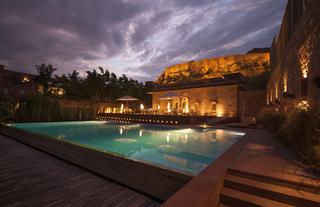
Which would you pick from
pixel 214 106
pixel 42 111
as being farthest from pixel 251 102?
pixel 42 111

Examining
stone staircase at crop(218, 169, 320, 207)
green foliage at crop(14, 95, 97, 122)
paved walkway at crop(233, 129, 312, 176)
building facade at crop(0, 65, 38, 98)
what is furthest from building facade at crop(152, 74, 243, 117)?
building facade at crop(0, 65, 38, 98)

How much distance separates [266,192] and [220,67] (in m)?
45.5

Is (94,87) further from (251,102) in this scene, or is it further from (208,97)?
(251,102)

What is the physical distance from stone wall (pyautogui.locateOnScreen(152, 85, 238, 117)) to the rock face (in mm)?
23917

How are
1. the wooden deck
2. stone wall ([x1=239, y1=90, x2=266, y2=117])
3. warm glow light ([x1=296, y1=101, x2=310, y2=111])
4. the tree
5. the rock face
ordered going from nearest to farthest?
the wooden deck < warm glow light ([x1=296, y1=101, x2=310, y2=111]) < stone wall ([x1=239, y1=90, x2=266, y2=117]) < the tree < the rock face

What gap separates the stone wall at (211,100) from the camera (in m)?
15.4

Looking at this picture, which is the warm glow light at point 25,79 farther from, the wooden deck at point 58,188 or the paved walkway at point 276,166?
the paved walkway at point 276,166

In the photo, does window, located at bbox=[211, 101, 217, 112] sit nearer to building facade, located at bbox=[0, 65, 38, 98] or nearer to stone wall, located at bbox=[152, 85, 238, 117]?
stone wall, located at bbox=[152, 85, 238, 117]

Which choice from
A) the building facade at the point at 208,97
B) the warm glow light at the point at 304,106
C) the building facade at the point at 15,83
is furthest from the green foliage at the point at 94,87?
the warm glow light at the point at 304,106

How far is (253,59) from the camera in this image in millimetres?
39438

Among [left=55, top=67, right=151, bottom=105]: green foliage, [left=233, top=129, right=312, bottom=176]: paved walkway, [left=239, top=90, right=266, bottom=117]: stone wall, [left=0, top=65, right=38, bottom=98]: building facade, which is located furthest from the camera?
[left=55, top=67, right=151, bottom=105]: green foliage

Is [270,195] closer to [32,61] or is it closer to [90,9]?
[90,9]

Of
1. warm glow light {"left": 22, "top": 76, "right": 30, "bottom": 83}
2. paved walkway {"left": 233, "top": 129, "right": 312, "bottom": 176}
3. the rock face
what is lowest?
paved walkway {"left": 233, "top": 129, "right": 312, "bottom": 176}

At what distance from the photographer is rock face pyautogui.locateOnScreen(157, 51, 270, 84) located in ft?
126
